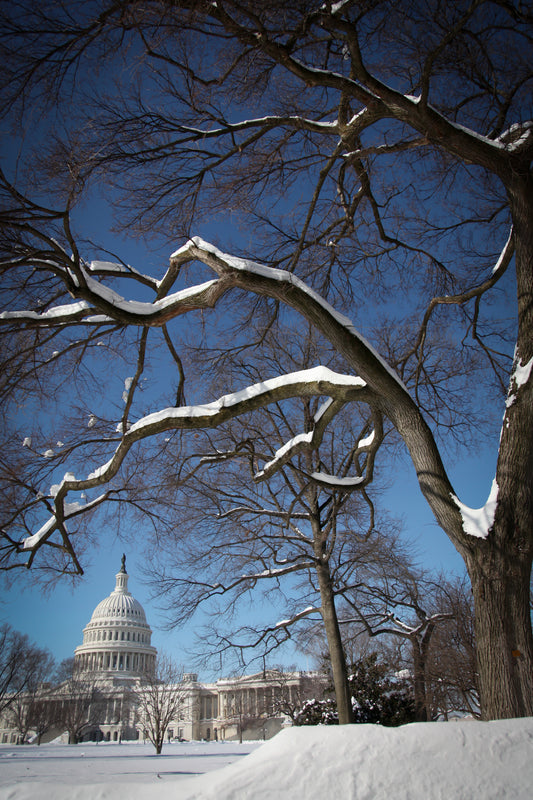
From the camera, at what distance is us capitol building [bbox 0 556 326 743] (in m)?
69.7

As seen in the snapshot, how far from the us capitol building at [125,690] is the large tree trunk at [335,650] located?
49.5m

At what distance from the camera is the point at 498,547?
418 centimetres

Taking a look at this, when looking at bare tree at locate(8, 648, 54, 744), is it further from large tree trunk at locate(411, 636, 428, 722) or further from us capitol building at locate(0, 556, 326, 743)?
large tree trunk at locate(411, 636, 428, 722)

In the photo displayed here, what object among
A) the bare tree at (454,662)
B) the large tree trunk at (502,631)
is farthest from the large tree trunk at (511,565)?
the bare tree at (454,662)

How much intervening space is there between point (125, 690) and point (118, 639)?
949 inches

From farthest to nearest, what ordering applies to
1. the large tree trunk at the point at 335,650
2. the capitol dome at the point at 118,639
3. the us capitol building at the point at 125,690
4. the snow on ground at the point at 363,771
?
the capitol dome at the point at 118,639 → the us capitol building at the point at 125,690 → the large tree trunk at the point at 335,650 → the snow on ground at the point at 363,771

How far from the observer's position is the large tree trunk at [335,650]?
34.1 feet

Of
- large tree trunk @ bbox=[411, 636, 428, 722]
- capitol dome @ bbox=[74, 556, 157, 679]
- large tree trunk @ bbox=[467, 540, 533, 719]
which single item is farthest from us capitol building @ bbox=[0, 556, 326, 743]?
large tree trunk @ bbox=[467, 540, 533, 719]

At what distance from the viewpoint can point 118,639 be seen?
99.0 m

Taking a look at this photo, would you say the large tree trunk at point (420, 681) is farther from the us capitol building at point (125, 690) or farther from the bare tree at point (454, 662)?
the us capitol building at point (125, 690)

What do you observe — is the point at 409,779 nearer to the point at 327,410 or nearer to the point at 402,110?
the point at 327,410

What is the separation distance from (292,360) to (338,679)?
6.56 metres

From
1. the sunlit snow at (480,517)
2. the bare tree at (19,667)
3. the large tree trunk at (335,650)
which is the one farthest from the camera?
the bare tree at (19,667)

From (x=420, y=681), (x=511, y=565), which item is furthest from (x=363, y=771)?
(x=420, y=681)
